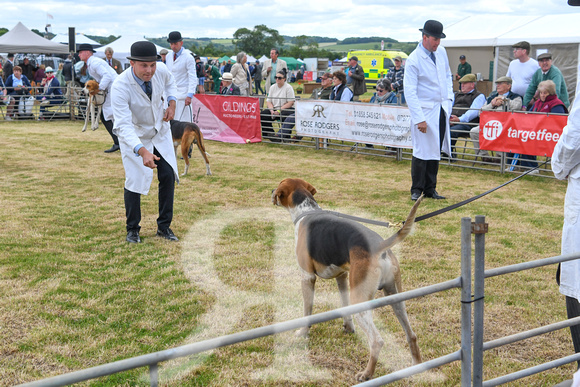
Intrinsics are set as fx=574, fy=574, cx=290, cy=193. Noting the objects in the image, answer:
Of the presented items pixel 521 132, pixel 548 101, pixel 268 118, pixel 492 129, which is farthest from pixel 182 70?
pixel 548 101

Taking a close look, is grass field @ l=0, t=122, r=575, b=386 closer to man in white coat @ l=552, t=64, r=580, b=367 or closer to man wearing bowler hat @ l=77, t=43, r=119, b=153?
man in white coat @ l=552, t=64, r=580, b=367

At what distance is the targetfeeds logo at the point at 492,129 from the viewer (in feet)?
32.6

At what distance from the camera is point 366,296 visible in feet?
10.6

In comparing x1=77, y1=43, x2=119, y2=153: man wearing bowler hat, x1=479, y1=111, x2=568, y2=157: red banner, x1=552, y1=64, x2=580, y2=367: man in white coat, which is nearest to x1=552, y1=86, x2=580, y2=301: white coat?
x1=552, y1=64, x2=580, y2=367: man in white coat

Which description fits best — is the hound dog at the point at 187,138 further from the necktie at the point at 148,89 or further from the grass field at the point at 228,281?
the necktie at the point at 148,89

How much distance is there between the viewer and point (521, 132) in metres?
9.53

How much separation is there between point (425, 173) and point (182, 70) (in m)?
5.48

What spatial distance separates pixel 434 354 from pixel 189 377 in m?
1.56

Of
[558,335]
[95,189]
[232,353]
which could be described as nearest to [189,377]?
[232,353]

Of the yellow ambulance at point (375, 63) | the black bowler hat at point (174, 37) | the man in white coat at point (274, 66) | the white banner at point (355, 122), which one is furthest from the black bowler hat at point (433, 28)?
the yellow ambulance at point (375, 63)

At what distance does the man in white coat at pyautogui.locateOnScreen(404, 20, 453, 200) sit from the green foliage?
4226 inches

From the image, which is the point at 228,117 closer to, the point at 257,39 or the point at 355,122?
the point at 355,122

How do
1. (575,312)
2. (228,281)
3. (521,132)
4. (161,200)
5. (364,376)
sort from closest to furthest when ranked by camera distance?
1. (575,312)
2. (364,376)
3. (228,281)
4. (161,200)
5. (521,132)

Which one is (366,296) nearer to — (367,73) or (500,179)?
(500,179)
